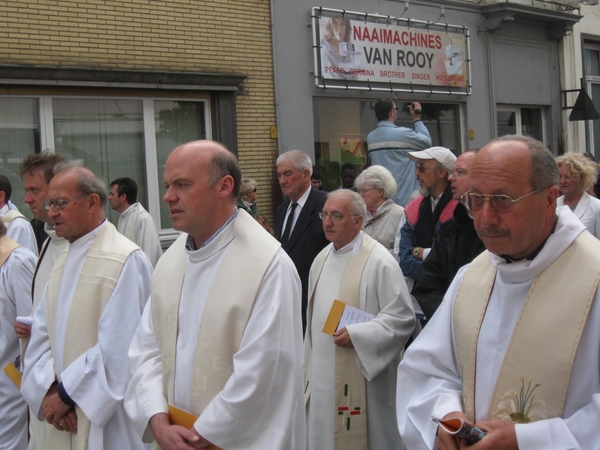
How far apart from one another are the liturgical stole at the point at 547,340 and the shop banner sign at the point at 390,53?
972 centimetres

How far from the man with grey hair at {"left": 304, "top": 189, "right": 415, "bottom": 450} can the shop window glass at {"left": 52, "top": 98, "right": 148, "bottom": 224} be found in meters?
5.96

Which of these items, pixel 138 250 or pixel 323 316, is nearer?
pixel 138 250

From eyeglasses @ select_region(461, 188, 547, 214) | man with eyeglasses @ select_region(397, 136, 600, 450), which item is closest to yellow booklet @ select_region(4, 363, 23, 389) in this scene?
man with eyeglasses @ select_region(397, 136, 600, 450)

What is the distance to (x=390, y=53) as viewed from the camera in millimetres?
12773

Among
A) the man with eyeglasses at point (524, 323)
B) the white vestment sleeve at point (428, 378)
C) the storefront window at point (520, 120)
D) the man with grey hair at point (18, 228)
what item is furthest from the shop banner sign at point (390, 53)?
the man with eyeglasses at point (524, 323)

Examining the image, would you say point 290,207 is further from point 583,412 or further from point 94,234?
point 583,412

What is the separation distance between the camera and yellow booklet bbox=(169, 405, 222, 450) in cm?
296

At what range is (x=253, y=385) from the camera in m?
2.85

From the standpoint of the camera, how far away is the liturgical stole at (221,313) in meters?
2.97

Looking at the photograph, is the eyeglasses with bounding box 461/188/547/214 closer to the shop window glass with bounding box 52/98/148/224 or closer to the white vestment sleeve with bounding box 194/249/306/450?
the white vestment sleeve with bounding box 194/249/306/450

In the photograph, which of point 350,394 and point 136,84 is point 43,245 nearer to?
point 350,394

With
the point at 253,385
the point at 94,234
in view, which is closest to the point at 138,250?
the point at 94,234

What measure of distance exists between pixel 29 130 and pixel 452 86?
27.1 ft

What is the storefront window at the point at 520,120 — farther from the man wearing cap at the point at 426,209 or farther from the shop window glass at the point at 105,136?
the man wearing cap at the point at 426,209
